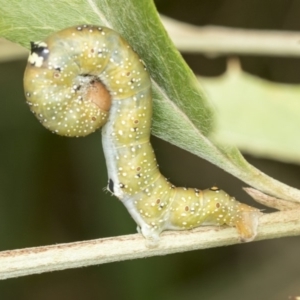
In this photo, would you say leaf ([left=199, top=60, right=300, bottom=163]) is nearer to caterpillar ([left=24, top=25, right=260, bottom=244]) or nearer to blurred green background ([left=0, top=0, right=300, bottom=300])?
caterpillar ([left=24, top=25, right=260, bottom=244])

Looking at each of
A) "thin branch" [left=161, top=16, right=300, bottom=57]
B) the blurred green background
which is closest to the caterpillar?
"thin branch" [left=161, top=16, right=300, bottom=57]

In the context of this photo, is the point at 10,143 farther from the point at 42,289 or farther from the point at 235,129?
the point at 235,129

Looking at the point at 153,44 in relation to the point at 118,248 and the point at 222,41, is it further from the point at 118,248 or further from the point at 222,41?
the point at 222,41

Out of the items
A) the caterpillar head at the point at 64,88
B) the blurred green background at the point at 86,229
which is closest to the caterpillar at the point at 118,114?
the caterpillar head at the point at 64,88

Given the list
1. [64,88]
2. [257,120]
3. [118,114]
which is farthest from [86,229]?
[257,120]

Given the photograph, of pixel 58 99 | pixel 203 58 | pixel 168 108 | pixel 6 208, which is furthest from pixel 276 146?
pixel 203 58

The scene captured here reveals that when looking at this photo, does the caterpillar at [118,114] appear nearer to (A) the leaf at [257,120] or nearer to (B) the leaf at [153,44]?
(B) the leaf at [153,44]
